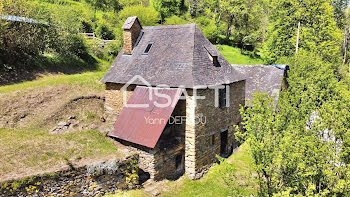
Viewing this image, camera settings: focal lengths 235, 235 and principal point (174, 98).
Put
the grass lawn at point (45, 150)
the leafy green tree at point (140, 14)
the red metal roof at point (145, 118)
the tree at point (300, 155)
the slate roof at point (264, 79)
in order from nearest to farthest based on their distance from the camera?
1. the tree at point (300, 155)
2. the grass lawn at point (45, 150)
3. the red metal roof at point (145, 118)
4. the slate roof at point (264, 79)
5. the leafy green tree at point (140, 14)

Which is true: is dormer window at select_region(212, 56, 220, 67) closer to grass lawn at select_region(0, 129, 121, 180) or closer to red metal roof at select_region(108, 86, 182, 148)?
red metal roof at select_region(108, 86, 182, 148)

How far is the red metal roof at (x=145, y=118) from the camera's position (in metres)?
12.8

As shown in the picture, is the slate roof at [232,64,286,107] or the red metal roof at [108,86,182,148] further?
the slate roof at [232,64,286,107]

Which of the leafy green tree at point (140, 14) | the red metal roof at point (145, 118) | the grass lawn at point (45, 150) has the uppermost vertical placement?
the leafy green tree at point (140, 14)

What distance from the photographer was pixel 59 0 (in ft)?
175

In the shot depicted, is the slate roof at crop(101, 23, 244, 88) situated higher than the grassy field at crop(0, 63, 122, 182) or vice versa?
the slate roof at crop(101, 23, 244, 88)

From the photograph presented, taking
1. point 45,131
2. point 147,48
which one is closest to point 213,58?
point 147,48

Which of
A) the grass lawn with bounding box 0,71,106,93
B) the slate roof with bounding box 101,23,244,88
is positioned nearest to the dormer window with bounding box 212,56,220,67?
the slate roof with bounding box 101,23,244,88

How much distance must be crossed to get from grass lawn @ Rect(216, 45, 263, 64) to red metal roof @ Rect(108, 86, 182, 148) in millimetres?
31483

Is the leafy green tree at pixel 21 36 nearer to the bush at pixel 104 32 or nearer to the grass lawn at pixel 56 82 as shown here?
the grass lawn at pixel 56 82

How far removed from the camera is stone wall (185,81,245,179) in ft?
43.9

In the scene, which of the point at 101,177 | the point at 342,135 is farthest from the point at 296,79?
the point at 101,177

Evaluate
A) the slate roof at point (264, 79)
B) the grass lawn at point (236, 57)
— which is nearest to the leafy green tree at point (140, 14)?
the grass lawn at point (236, 57)

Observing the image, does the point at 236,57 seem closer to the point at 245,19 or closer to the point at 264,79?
the point at 245,19
